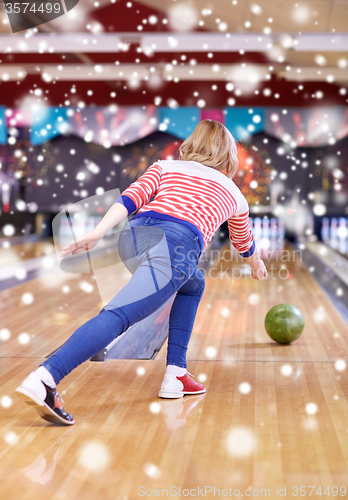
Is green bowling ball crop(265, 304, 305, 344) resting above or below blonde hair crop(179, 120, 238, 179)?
below

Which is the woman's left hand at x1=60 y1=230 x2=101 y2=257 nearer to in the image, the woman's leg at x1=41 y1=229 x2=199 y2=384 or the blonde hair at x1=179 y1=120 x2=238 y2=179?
the woman's leg at x1=41 y1=229 x2=199 y2=384

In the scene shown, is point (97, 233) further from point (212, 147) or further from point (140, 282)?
point (212, 147)

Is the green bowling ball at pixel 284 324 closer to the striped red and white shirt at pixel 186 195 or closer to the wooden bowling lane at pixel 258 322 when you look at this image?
the wooden bowling lane at pixel 258 322

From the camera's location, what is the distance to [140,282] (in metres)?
1.33

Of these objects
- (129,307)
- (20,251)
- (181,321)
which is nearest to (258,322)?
(181,321)

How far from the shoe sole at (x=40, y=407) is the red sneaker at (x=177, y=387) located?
328 millimetres

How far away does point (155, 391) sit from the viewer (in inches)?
64.8

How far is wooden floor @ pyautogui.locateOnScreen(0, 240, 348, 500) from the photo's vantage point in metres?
1.05

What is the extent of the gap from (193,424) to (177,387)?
228mm

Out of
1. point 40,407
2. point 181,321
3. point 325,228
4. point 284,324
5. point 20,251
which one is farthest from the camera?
point 325,228

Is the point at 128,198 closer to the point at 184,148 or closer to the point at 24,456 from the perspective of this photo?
the point at 184,148

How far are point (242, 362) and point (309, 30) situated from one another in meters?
4.37

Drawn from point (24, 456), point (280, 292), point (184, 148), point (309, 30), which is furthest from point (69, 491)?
point (309, 30)

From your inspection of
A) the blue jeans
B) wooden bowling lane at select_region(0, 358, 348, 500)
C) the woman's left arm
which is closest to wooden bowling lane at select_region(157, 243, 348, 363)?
wooden bowling lane at select_region(0, 358, 348, 500)
